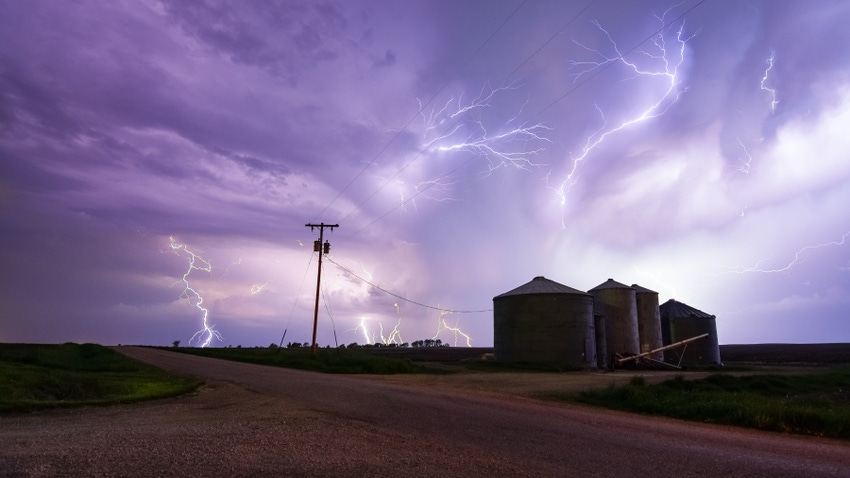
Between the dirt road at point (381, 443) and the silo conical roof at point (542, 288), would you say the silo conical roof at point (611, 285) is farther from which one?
the dirt road at point (381, 443)

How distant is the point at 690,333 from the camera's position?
1874 inches

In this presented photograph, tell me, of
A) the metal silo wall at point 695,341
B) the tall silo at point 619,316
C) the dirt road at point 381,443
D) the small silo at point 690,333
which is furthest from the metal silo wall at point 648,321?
the dirt road at point 381,443

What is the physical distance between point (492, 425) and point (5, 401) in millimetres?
10437

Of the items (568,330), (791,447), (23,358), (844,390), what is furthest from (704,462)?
(23,358)

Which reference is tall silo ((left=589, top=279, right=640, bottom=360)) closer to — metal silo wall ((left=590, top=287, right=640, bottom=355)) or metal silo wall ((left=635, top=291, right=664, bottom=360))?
metal silo wall ((left=590, top=287, right=640, bottom=355))

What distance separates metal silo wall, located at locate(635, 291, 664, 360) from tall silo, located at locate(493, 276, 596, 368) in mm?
10192

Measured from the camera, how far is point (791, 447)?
859 cm

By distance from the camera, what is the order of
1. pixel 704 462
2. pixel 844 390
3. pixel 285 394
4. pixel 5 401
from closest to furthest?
pixel 704 462, pixel 5 401, pixel 285 394, pixel 844 390

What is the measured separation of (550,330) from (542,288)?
3.54 meters

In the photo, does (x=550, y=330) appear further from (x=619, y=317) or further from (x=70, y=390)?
(x=70, y=390)

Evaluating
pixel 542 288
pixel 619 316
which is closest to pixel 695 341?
pixel 619 316

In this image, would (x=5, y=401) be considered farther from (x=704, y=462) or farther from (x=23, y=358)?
(x=23, y=358)

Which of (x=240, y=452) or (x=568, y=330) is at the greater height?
(x=568, y=330)

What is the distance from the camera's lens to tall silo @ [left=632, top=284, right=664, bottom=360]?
43188mm
